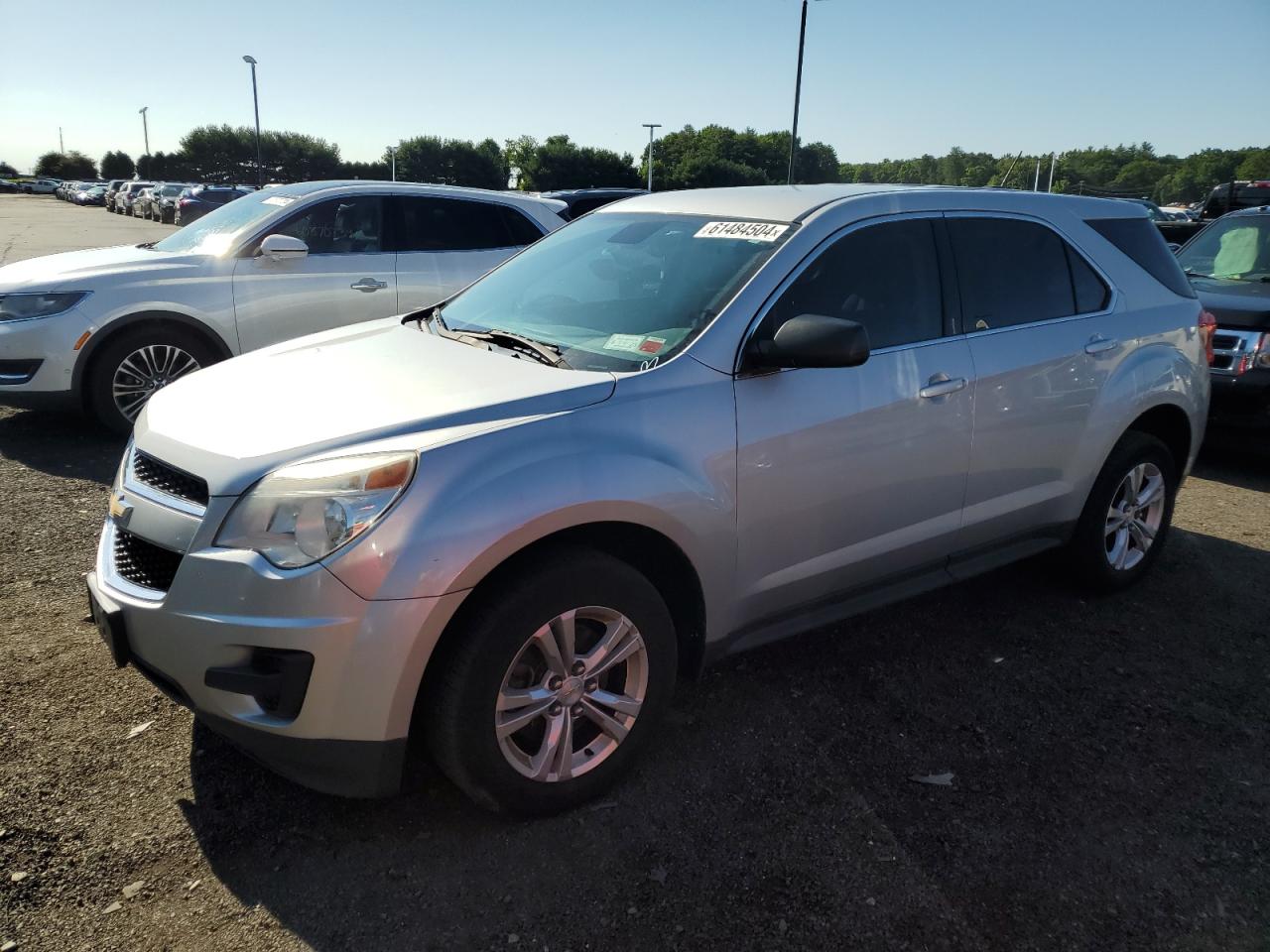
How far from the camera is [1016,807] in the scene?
2.94m

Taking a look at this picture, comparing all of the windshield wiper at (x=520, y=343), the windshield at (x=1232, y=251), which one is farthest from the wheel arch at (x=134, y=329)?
the windshield at (x=1232, y=251)

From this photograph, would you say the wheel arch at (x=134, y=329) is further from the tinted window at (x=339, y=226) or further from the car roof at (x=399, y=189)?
the car roof at (x=399, y=189)

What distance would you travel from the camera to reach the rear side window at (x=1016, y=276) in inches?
149

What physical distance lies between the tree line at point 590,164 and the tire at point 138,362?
5488cm

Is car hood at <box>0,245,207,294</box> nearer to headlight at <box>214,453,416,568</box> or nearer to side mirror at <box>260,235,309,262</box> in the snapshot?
side mirror at <box>260,235,309,262</box>

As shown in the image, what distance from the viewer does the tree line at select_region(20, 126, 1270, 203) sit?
222 ft

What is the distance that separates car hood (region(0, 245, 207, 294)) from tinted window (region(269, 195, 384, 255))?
73 cm

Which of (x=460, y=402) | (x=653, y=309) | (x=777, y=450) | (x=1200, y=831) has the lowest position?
(x=1200, y=831)

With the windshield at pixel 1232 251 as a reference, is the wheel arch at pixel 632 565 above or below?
below

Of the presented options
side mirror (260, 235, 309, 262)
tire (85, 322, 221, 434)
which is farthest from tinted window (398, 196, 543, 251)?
tire (85, 322, 221, 434)

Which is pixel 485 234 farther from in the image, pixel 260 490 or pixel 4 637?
pixel 260 490

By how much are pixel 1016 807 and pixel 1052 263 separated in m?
2.33

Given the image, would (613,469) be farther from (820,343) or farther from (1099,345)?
(1099,345)

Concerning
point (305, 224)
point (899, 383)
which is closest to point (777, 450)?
point (899, 383)
